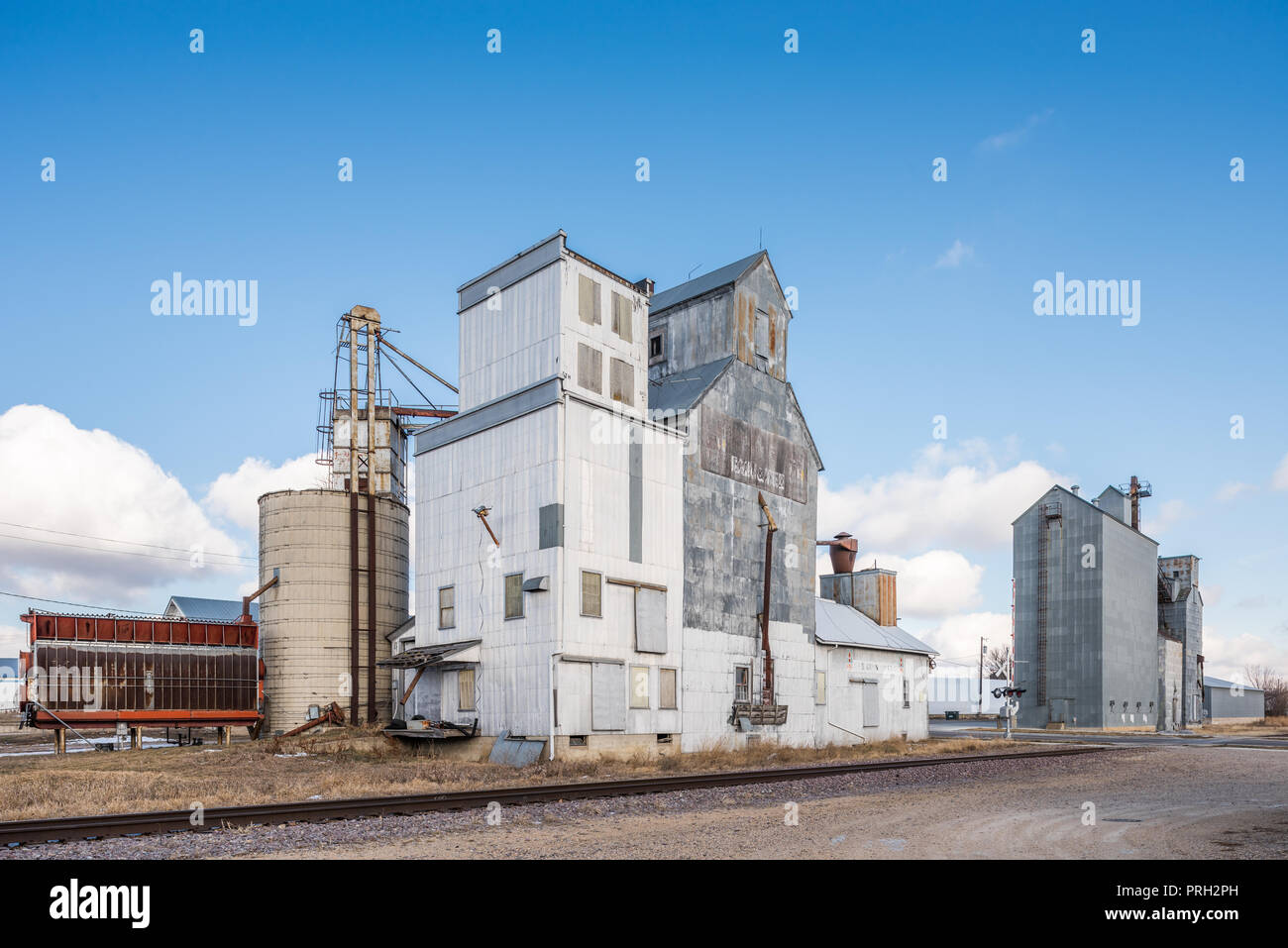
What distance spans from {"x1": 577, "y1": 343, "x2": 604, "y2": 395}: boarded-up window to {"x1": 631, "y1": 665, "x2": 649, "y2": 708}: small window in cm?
874

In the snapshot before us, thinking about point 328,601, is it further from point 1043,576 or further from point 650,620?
point 1043,576

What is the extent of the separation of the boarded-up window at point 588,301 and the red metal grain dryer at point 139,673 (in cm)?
2032

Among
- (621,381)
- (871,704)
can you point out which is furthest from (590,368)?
(871,704)

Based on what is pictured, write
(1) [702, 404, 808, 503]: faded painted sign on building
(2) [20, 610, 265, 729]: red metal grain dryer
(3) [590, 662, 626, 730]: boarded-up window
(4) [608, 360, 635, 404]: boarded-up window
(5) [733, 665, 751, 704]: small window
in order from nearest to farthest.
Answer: (3) [590, 662, 626, 730]: boarded-up window
(4) [608, 360, 635, 404]: boarded-up window
(5) [733, 665, 751, 704]: small window
(1) [702, 404, 808, 503]: faded painted sign on building
(2) [20, 610, 265, 729]: red metal grain dryer

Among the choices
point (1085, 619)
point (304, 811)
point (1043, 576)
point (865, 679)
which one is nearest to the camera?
point (304, 811)

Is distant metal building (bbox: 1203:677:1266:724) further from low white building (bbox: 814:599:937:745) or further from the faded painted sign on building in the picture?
the faded painted sign on building

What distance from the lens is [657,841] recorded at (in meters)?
13.5

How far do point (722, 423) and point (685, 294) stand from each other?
641 centimetres

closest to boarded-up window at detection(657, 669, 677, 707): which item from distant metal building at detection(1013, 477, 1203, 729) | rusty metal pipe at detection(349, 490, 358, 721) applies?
rusty metal pipe at detection(349, 490, 358, 721)

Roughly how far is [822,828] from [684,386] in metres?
23.4

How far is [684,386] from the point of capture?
120ft

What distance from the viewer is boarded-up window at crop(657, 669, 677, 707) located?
3207cm
